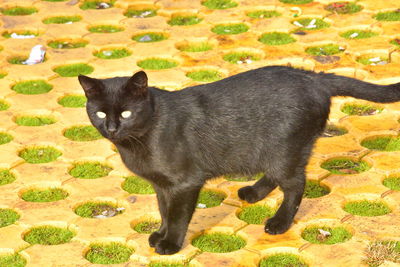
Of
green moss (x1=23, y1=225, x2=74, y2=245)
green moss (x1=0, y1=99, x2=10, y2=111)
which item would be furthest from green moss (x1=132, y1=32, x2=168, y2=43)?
green moss (x1=23, y1=225, x2=74, y2=245)

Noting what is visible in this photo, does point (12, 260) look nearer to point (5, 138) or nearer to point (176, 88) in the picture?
point (5, 138)

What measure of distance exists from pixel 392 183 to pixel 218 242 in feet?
4.73

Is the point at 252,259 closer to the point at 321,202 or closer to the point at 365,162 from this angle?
the point at 321,202

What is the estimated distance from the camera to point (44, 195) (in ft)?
19.3

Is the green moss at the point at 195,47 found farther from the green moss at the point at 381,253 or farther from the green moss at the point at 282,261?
the green moss at the point at 381,253

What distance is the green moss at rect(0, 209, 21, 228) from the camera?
5.50m

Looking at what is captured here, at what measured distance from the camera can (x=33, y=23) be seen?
8922 millimetres

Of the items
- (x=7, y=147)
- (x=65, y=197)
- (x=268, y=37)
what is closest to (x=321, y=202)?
(x=65, y=197)

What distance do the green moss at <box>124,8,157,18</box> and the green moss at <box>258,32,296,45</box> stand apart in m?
1.47

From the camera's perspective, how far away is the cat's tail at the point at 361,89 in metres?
5.31

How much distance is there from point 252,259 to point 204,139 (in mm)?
815

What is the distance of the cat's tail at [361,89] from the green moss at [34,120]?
2.73 metres

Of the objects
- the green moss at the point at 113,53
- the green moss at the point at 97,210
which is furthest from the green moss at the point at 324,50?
the green moss at the point at 97,210

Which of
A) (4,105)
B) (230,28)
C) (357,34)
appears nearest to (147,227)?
(4,105)
